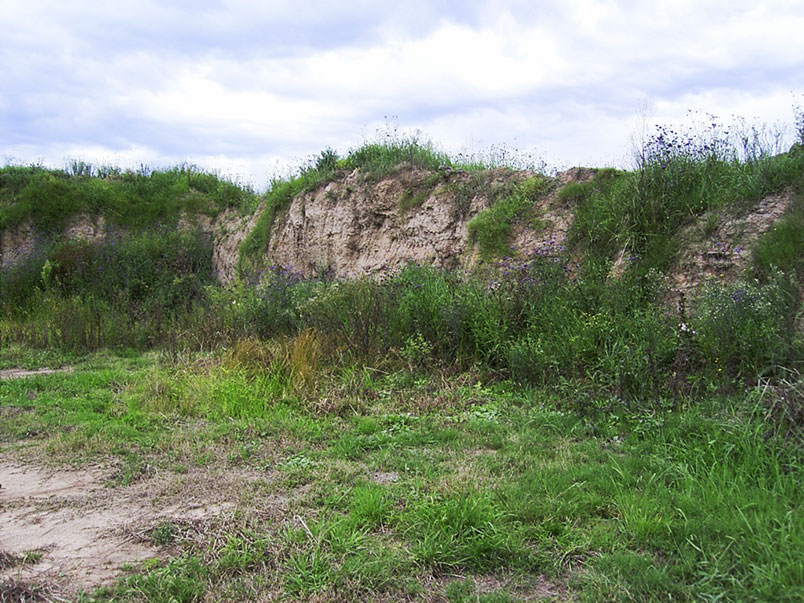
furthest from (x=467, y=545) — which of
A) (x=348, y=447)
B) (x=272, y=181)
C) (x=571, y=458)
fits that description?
(x=272, y=181)

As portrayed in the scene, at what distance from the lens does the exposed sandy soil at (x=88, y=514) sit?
11.0ft

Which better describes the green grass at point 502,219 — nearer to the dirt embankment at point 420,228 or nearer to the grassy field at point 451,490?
the dirt embankment at point 420,228

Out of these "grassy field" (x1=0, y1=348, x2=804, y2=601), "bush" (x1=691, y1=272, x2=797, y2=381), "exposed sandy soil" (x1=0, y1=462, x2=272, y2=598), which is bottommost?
"exposed sandy soil" (x1=0, y1=462, x2=272, y2=598)

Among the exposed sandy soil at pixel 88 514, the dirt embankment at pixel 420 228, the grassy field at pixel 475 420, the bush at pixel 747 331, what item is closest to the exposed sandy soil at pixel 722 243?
the dirt embankment at pixel 420 228

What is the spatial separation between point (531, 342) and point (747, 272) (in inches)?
109

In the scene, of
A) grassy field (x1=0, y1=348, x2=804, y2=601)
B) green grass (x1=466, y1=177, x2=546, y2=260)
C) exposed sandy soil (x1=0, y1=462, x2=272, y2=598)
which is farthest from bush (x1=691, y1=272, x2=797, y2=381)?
green grass (x1=466, y1=177, x2=546, y2=260)

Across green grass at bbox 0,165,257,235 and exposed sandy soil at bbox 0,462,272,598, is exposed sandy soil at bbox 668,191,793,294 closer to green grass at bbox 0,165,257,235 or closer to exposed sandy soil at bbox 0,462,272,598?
exposed sandy soil at bbox 0,462,272,598

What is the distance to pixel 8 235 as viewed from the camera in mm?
18172

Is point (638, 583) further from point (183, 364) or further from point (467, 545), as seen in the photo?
point (183, 364)

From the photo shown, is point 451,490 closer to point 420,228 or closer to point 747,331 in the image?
point 747,331

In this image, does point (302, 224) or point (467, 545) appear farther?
point (302, 224)

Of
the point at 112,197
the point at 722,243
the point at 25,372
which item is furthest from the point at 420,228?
the point at 112,197

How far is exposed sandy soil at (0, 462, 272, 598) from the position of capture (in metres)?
3.36

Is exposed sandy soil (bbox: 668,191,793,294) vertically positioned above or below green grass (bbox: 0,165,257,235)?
below
